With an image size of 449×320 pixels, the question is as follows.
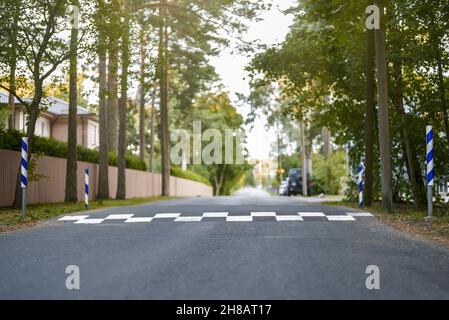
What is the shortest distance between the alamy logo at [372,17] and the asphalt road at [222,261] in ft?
24.4

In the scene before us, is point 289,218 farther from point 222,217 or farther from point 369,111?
point 369,111

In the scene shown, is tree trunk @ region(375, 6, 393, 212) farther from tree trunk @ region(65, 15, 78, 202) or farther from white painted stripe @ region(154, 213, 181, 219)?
tree trunk @ region(65, 15, 78, 202)

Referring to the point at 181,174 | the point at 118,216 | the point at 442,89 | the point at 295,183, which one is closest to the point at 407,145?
the point at 442,89

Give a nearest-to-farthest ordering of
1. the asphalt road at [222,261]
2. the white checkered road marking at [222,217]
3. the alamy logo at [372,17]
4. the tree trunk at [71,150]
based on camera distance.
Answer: the asphalt road at [222,261]
the white checkered road marking at [222,217]
the alamy logo at [372,17]
the tree trunk at [71,150]

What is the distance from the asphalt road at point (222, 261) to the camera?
579 centimetres

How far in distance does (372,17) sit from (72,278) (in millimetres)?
15334

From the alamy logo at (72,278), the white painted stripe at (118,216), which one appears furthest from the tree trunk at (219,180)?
the alamy logo at (72,278)

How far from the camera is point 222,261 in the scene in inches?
299

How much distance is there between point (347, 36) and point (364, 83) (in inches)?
69.0

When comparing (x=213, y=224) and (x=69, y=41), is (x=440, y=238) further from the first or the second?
(x=69, y=41)

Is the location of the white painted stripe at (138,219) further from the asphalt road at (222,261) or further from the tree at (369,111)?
the tree at (369,111)

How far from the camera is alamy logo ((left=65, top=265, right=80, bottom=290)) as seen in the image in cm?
600

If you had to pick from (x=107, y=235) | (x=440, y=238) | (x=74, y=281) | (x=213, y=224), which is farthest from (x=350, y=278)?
(x=213, y=224)
